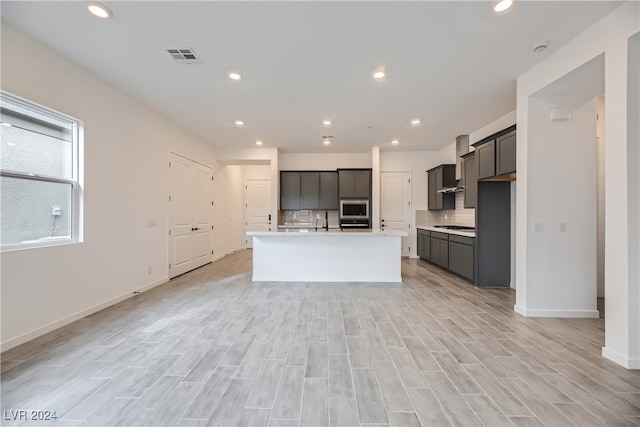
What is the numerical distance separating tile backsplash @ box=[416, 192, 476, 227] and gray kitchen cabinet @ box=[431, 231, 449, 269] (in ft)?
2.12

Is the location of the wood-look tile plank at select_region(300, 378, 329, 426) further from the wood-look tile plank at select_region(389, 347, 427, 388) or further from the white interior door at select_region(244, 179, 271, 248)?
the white interior door at select_region(244, 179, 271, 248)

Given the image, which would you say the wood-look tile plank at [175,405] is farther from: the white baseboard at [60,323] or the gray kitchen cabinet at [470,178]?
the gray kitchen cabinet at [470,178]

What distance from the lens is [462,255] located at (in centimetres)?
498

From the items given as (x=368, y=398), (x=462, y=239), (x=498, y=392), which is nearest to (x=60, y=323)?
(x=368, y=398)

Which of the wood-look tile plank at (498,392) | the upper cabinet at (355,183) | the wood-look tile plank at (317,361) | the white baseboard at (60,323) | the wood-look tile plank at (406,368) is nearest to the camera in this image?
the wood-look tile plank at (498,392)

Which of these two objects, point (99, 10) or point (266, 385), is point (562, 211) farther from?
point (99, 10)

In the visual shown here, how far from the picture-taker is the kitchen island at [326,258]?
15.9 ft

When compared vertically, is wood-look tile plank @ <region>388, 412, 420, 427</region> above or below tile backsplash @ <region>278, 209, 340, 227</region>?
below

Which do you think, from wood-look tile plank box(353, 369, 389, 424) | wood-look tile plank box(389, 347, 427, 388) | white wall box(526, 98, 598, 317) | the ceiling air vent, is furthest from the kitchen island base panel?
the ceiling air vent

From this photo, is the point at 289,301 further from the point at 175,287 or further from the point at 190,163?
the point at 190,163

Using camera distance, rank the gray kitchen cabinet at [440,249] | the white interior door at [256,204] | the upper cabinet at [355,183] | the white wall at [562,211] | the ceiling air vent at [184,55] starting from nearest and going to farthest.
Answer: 1. the ceiling air vent at [184,55]
2. the white wall at [562,211]
3. the gray kitchen cabinet at [440,249]
4. the upper cabinet at [355,183]
5. the white interior door at [256,204]

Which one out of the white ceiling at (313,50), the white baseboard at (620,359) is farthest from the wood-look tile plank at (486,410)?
the white ceiling at (313,50)

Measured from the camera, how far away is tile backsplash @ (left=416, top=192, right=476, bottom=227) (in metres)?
5.81

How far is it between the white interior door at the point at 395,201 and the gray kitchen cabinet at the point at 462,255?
6.66ft
